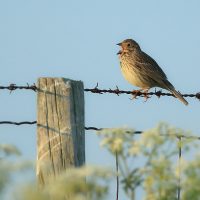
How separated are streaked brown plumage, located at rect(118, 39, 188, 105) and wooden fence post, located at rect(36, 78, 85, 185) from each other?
25.8 ft

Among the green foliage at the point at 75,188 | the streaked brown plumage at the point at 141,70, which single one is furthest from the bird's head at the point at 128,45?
the green foliage at the point at 75,188

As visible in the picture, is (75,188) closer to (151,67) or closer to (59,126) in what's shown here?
(59,126)

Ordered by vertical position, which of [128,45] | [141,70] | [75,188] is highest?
[128,45]

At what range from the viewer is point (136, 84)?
44.8 feet

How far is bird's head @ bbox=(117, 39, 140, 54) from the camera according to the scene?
14.9 m

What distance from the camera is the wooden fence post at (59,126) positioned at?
5121 millimetres

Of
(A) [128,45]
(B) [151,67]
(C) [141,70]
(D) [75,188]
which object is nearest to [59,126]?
(D) [75,188]

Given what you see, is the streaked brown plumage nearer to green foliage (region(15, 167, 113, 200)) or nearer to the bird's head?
the bird's head

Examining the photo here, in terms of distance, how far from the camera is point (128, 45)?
15.2 metres

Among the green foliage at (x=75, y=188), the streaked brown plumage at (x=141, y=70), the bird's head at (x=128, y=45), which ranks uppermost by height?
the bird's head at (x=128, y=45)

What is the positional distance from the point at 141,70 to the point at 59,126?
29.5 ft

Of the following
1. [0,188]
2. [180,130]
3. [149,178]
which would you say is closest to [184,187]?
[149,178]

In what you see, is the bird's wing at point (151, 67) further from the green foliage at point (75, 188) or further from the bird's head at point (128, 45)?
the green foliage at point (75, 188)

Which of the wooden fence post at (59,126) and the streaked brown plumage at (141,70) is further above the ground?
the streaked brown plumage at (141,70)
